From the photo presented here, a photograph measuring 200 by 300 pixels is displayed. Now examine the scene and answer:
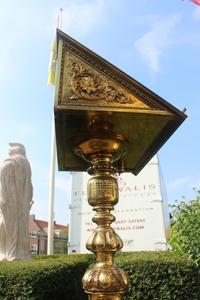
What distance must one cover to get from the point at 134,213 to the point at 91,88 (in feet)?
29.0

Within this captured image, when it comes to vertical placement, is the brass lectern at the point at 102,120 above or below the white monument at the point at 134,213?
below

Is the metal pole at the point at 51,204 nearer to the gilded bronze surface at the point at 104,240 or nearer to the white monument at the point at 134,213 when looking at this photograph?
the white monument at the point at 134,213

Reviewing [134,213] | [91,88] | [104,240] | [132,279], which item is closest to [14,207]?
[132,279]

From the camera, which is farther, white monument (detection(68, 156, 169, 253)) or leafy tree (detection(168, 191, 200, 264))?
white monument (detection(68, 156, 169, 253))

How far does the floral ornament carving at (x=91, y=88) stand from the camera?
1.82 metres

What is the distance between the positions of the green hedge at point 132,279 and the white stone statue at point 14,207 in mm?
1549

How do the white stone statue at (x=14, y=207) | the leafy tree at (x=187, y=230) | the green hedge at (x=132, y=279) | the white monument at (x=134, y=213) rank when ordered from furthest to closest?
the white monument at (x=134, y=213)
the white stone statue at (x=14, y=207)
the leafy tree at (x=187, y=230)
the green hedge at (x=132, y=279)

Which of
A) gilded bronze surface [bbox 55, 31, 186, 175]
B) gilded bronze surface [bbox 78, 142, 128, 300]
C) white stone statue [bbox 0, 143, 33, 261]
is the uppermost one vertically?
white stone statue [bbox 0, 143, 33, 261]

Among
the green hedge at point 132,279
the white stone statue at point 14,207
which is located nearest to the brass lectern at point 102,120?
the green hedge at point 132,279

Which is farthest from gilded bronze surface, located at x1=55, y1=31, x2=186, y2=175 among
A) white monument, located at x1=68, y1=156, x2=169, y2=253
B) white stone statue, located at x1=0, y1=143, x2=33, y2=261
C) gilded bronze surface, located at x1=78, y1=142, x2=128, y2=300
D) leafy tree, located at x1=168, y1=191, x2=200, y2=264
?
white monument, located at x1=68, y1=156, x2=169, y2=253

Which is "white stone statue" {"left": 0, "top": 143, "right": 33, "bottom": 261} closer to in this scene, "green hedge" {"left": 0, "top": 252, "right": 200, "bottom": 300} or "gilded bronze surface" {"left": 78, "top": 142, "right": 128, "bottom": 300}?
"green hedge" {"left": 0, "top": 252, "right": 200, "bottom": 300}

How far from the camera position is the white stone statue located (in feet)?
24.1

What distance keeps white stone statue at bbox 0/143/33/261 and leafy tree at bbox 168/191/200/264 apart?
2639 mm

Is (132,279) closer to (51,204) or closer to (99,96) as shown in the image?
(99,96)
